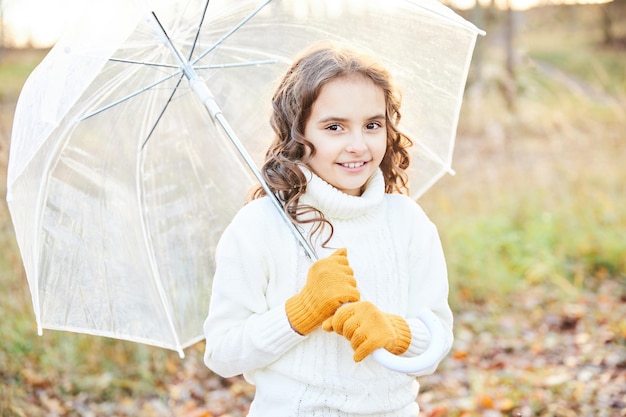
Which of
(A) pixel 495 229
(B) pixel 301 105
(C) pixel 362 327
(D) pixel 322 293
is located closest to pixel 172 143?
(B) pixel 301 105

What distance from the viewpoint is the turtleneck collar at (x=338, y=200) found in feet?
6.98

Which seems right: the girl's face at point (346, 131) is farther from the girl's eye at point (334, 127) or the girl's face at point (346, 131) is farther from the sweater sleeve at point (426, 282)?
the sweater sleeve at point (426, 282)

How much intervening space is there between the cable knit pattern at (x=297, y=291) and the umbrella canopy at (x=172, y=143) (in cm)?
27

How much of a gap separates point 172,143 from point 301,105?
26.6 inches

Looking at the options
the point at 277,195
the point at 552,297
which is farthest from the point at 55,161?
the point at 552,297

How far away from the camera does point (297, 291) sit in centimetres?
213

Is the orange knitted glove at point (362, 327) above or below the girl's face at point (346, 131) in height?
below

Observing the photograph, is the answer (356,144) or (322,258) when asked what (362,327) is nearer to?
(322,258)

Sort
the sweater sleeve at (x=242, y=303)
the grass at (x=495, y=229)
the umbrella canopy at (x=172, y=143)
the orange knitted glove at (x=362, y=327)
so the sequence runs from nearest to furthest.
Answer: the orange knitted glove at (x=362, y=327) → the sweater sleeve at (x=242, y=303) → the umbrella canopy at (x=172, y=143) → the grass at (x=495, y=229)

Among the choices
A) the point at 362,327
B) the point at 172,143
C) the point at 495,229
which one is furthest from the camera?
the point at 495,229

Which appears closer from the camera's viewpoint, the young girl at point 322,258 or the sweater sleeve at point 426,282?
the young girl at point 322,258

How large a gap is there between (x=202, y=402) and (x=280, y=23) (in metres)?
2.40

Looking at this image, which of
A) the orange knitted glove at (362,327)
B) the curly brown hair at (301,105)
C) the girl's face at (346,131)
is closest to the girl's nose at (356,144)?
the girl's face at (346,131)

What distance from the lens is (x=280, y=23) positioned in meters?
2.60
